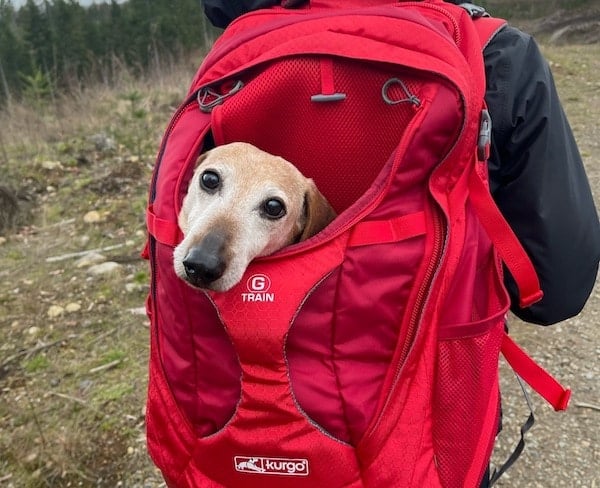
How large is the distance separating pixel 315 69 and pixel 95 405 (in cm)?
245

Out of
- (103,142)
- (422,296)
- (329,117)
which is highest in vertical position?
(329,117)

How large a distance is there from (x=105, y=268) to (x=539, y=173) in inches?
143

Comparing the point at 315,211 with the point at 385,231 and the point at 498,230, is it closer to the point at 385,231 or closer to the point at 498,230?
the point at 385,231

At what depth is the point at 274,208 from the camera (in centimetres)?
192

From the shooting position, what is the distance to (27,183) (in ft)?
20.8

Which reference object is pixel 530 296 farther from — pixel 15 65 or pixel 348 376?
pixel 15 65

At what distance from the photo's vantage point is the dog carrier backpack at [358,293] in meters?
1.51

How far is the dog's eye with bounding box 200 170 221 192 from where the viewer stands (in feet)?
6.15

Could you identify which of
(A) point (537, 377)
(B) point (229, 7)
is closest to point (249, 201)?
(B) point (229, 7)

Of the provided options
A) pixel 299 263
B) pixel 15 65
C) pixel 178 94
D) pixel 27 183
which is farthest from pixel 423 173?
pixel 15 65

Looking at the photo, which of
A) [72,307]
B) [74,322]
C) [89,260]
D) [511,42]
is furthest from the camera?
[89,260]

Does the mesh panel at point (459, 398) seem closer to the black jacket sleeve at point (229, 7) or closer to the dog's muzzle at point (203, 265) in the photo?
the dog's muzzle at point (203, 265)

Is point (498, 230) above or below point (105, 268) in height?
above

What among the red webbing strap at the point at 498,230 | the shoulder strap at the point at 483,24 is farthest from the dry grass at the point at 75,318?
the shoulder strap at the point at 483,24
